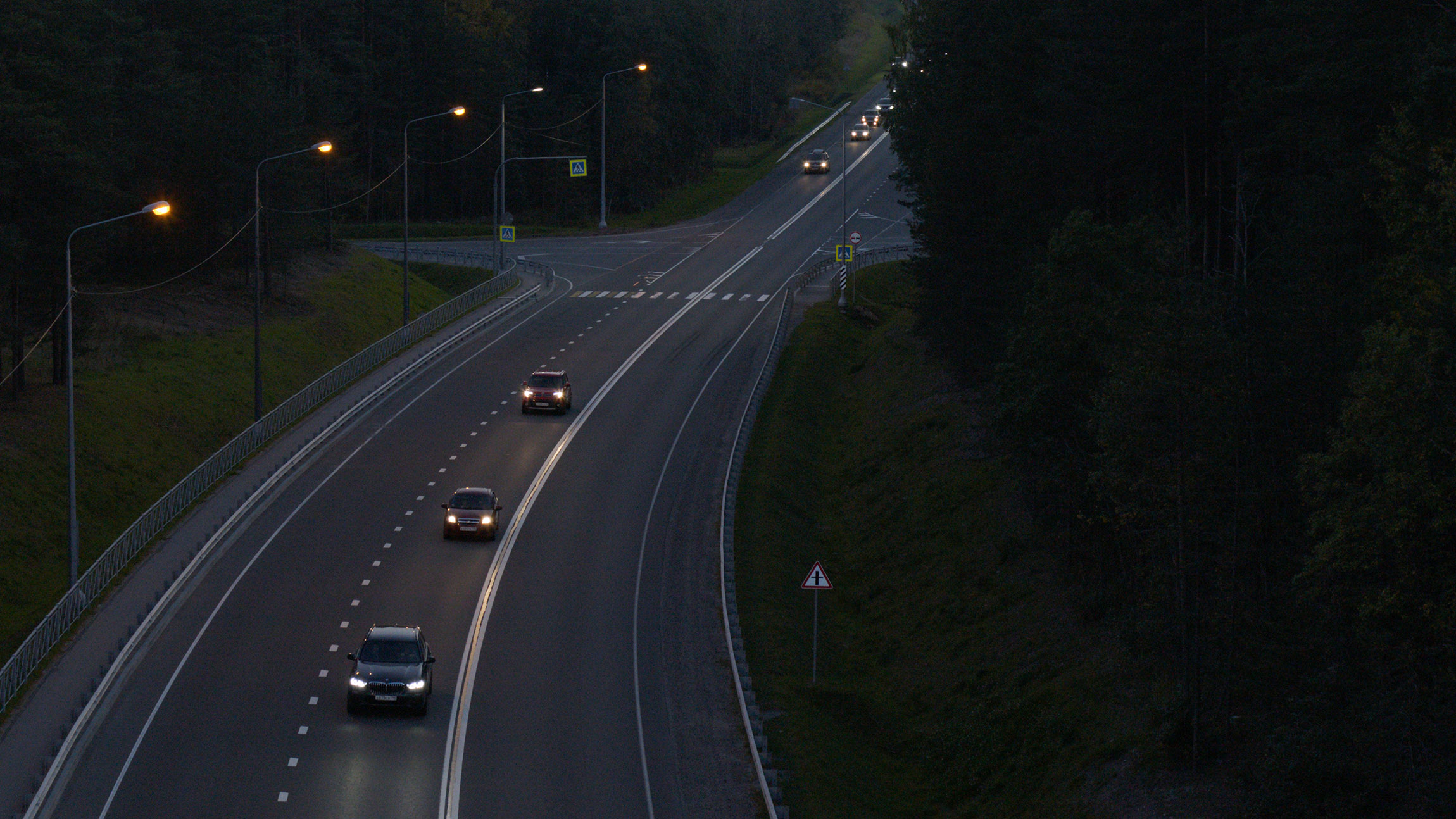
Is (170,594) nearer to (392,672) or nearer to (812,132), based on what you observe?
(392,672)

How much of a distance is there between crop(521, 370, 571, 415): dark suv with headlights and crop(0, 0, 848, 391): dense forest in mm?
15737

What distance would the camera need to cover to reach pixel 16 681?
2859cm

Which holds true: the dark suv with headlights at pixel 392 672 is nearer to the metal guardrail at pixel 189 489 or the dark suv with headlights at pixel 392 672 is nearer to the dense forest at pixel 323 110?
the metal guardrail at pixel 189 489

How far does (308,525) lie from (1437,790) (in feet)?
99.8

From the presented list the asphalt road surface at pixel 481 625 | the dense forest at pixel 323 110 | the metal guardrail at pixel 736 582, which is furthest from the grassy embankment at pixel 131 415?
the metal guardrail at pixel 736 582

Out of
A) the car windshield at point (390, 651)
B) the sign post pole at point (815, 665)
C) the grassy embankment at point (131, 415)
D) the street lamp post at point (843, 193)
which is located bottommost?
the sign post pole at point (815, 665)

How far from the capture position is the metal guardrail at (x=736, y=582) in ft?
82.5

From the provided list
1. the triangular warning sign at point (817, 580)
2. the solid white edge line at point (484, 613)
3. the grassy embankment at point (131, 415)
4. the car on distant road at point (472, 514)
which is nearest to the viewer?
the solid white edge line at point (484, 613)

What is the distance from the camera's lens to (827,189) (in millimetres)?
111375

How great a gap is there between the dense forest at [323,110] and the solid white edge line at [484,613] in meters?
17.1

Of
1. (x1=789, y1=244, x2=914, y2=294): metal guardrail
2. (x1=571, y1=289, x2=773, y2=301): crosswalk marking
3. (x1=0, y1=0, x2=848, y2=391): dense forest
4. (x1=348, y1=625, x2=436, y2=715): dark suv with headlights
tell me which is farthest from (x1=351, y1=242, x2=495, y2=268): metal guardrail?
(x1=348, y1=625, x2=436, y2=715): dark suv with headlights

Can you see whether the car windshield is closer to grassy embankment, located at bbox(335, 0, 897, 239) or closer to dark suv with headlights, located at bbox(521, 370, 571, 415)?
dark suv with headlights, located at bbox(521, 370, 571, 415)

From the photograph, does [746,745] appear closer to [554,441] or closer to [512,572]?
[512,572]

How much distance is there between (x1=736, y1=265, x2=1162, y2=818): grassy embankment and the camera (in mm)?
26906
